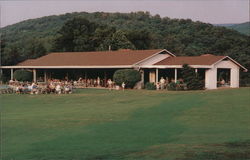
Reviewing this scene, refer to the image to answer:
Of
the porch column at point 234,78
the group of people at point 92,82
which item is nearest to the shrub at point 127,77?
the group of people at point 92,82

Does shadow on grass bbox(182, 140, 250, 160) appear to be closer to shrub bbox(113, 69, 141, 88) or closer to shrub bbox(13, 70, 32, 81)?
shrub bbox(113, 69, 141, 88)

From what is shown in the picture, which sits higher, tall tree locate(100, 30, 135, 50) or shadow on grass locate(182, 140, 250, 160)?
tall tree locate(100, 30, 135, 50)

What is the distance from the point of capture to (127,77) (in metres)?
39.3

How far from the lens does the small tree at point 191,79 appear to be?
37281mm

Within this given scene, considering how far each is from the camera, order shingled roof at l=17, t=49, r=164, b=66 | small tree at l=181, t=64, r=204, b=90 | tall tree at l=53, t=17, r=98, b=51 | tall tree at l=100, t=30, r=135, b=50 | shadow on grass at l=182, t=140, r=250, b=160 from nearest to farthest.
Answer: shadow on grass at l=182, t=140, r=250, b=160 → small tree at l=181, t=64, r=204, b=90 → shingled roof at l=17, t=49, r=164, b=66 → tall tree at l=100, t=30, r=135, b=50 → tall tree at l=53, t=17, r=98, b=51

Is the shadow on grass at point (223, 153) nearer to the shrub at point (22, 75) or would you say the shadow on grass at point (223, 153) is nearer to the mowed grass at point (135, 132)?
the mowed grass at point (135, 132)

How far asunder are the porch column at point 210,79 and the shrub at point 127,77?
5.35 metres

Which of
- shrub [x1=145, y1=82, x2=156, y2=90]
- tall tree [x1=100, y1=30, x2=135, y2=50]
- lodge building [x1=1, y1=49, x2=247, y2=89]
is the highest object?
tall tree [x1=100, y1=30, x2=135, y2=50]

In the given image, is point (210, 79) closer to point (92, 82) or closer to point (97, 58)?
point (92, 82)

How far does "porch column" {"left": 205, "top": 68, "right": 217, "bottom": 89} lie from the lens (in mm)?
39750

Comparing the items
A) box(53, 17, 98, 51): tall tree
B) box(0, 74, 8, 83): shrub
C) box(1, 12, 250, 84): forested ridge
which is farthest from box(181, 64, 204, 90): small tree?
box(53, 17, 98, 51): tall tree

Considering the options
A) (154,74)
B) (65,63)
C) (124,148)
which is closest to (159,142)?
(124,148)

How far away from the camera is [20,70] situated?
4912 cm

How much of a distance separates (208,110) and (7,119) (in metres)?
8.55
